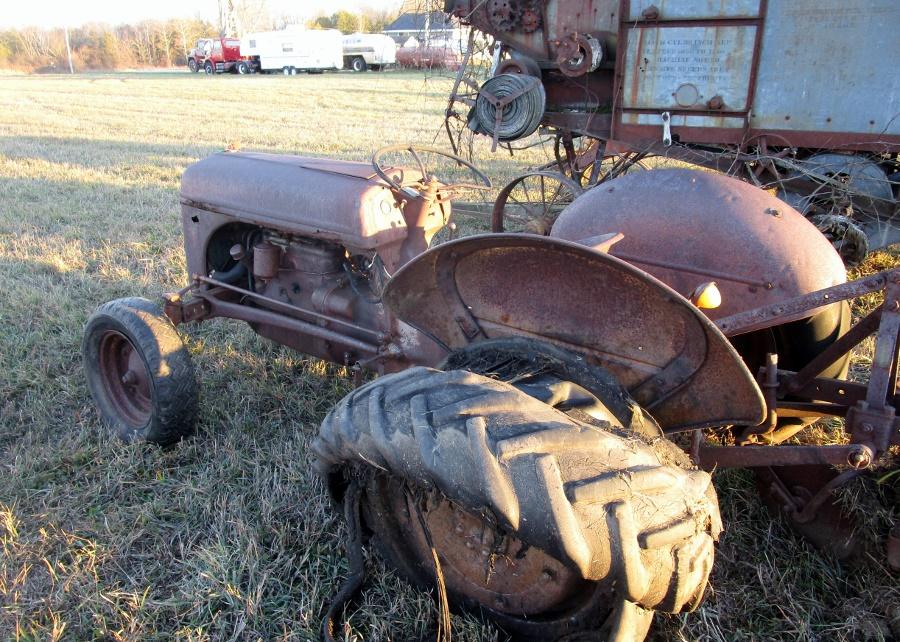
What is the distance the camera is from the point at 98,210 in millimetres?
6555

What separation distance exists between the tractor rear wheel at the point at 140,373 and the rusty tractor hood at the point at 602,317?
4.32ft

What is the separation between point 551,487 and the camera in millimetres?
1306

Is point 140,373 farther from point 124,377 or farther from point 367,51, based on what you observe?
point 367,51

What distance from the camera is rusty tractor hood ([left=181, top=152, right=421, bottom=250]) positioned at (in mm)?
2584

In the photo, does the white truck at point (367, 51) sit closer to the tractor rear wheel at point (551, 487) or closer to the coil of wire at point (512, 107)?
the coil of wire at point (512, 107)

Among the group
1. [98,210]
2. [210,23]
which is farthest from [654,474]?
[210,23]

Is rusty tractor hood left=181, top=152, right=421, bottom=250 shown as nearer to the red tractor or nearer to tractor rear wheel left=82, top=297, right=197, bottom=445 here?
the red tractor

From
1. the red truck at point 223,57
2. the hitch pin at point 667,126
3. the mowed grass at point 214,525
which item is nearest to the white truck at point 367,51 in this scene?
the red truck at point 223,57

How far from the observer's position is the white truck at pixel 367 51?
3444 cm

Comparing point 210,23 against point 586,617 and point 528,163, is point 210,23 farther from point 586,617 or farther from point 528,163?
Result: point 586,617

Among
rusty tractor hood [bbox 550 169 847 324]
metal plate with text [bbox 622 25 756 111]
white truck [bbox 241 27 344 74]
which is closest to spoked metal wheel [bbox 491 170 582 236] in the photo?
metal plate with text [bbox 622 25 756 111]

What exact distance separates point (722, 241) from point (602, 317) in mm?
400

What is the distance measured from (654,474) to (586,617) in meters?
0.47

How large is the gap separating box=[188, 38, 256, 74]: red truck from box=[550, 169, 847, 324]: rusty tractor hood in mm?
38834
